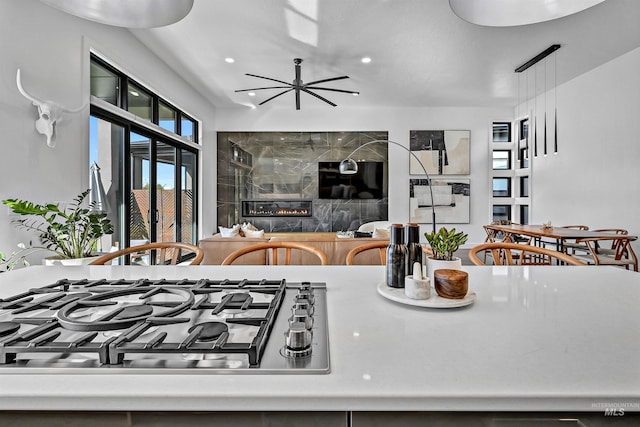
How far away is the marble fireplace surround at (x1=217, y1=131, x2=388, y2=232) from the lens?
7.09 meters

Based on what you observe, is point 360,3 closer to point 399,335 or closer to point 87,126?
point 87,126

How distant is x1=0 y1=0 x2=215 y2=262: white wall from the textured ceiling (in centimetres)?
104

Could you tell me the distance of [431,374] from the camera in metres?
0.50

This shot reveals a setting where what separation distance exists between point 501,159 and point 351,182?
3201 millimetres

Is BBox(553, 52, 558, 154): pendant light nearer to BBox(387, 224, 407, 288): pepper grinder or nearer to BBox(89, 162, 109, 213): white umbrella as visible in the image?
BBox(387, 224, 407, 288): pepper grinder

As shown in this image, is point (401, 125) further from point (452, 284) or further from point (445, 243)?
point (452, 284)

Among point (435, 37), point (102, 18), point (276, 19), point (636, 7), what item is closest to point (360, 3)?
point (276, 19)

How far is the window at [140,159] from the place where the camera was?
3684mm

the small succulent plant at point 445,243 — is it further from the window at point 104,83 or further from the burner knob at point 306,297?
the window at point 104,83

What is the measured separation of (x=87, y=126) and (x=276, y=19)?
217cm

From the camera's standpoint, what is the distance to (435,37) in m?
4.09

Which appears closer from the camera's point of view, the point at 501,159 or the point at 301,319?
the point at 301,319

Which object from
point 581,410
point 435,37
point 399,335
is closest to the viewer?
point 581,410

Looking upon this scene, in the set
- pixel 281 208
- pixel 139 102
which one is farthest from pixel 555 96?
pixel 139 102
